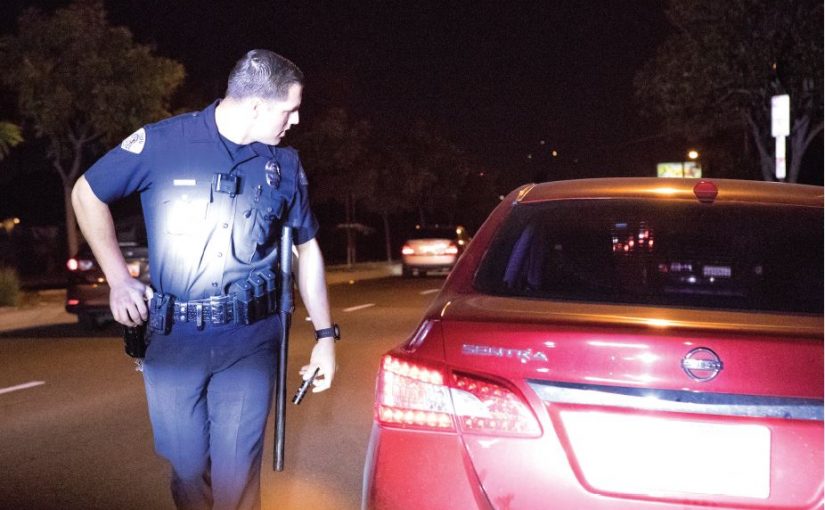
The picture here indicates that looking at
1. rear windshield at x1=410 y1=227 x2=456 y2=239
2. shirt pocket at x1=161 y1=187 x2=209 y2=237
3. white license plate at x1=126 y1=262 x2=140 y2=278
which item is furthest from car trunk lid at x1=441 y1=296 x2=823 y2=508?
rear windshield at x1=410 y1=227 x2=456 y2=239

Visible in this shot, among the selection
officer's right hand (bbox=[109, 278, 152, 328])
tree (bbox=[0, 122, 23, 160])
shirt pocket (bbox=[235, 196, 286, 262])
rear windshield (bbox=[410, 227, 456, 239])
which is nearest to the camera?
officer's right hand (bbox=[109, 278, 152, 328])

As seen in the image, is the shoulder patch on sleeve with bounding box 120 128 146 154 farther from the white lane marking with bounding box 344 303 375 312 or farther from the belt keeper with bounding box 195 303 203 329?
the white lane marking with bounding box 344 303 375 312

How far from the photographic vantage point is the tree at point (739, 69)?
28438 millimetres

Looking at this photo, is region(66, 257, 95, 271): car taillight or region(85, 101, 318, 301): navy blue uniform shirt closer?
region(85, 101, 318, 301): navy blue uniform shirt

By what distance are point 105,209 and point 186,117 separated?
399 mm

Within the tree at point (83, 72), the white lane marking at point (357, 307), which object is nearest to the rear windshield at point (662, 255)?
the white lane marking at point (357, 307)

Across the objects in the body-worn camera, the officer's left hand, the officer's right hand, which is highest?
the body-worn camera

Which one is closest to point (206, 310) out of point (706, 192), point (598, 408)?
point (598, 408)

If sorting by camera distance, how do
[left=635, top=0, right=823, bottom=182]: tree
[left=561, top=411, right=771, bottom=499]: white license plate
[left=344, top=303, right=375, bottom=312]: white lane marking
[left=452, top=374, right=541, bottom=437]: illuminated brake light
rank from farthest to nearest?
[left=635, top=0, right=823, bottom=182]: tree < [left=344, top=303, right=375, bottom=312]: white lane marking < [left=452, top=374, right=541, bottom=437]: illuminated brake light < [left=561, top=411, right=771, bottom=499]: white license plate

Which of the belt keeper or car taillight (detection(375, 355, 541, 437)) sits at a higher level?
the belt keeper

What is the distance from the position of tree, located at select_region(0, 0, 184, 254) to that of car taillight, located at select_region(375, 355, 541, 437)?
58.1 feet

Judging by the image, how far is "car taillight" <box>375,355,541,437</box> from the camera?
9.27 feet

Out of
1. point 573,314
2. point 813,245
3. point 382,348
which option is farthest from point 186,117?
point 382,348

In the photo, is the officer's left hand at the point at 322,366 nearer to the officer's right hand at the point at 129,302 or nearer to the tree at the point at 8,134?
the officer's right hand at the point at 129,302
